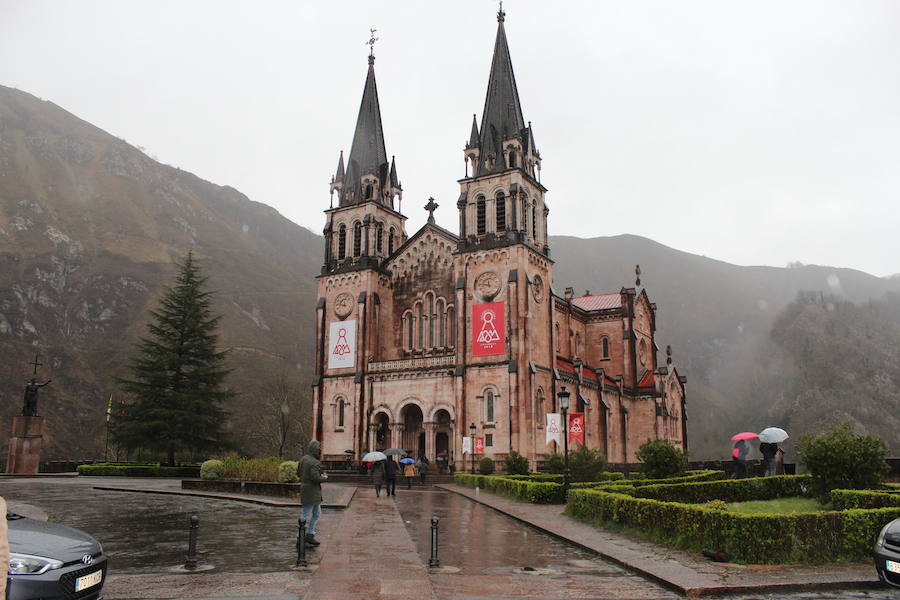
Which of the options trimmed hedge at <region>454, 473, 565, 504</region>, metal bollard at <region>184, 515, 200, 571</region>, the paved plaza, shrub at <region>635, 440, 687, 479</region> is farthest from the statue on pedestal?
metal bollard at <region>184, 515, 200, 571</region>

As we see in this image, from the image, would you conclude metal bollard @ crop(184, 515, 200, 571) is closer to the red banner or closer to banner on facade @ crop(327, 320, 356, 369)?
the red banner

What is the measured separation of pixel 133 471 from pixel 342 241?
22.0 meters

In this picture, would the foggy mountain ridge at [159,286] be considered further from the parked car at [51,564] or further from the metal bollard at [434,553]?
the parked car at [51,564]

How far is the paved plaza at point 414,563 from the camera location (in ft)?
35.9

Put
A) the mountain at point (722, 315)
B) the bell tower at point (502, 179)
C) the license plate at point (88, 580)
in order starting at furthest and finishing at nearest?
the mountain at point (722, 315)
the bell tower at point (502, 179)
the license plate at point (88, 580)

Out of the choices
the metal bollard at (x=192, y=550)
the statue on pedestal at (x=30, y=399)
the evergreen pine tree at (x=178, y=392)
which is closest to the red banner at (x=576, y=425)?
the evergreen pine tree at (x=178, y=392)

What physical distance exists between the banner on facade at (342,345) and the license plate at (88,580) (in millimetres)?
42934

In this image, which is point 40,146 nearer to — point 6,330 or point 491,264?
point 6,330

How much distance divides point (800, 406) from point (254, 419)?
76.2 m

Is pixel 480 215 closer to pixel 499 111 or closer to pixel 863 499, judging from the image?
pixel 499 111

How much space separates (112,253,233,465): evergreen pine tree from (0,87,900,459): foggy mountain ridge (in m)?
29.6

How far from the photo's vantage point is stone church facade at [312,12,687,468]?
4638cm

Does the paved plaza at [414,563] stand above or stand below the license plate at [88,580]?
below

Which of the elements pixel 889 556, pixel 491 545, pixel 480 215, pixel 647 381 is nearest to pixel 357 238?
pixel 480 215
